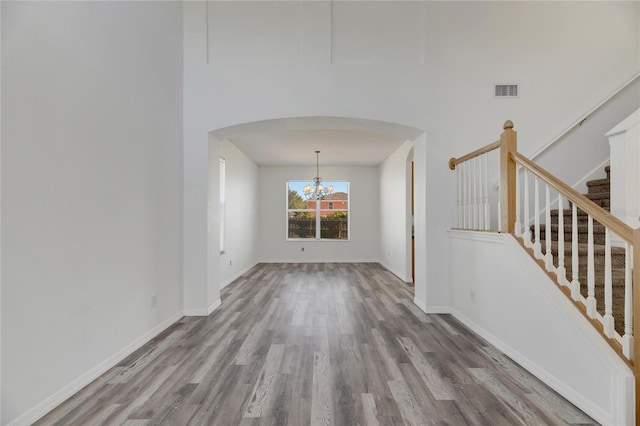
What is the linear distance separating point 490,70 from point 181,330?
4706 millimetres

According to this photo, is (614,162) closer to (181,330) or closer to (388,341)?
(388,341)

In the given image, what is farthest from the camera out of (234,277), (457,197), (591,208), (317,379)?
(234,277)

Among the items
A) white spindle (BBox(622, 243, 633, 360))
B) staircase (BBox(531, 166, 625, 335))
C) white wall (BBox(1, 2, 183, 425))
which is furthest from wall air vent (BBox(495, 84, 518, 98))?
white wall (BBox(1, 2, 183, 425))

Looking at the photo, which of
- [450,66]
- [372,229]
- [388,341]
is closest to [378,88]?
[450,66]

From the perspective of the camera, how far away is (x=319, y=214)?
29.3 ft

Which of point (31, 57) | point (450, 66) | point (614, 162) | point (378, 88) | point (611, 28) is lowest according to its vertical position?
point (614, 162)

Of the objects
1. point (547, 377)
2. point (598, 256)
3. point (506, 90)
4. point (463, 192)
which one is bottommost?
point (547, 377)

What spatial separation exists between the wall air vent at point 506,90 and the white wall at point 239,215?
13.9 ft

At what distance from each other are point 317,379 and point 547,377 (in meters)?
1.57

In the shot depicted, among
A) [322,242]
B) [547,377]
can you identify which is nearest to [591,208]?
[547,377]

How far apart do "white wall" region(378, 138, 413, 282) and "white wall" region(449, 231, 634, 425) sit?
247 cm

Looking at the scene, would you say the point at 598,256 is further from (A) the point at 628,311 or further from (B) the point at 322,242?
(B) the point at 322,242

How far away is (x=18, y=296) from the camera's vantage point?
1.73m

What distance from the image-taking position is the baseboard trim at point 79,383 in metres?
1.78
